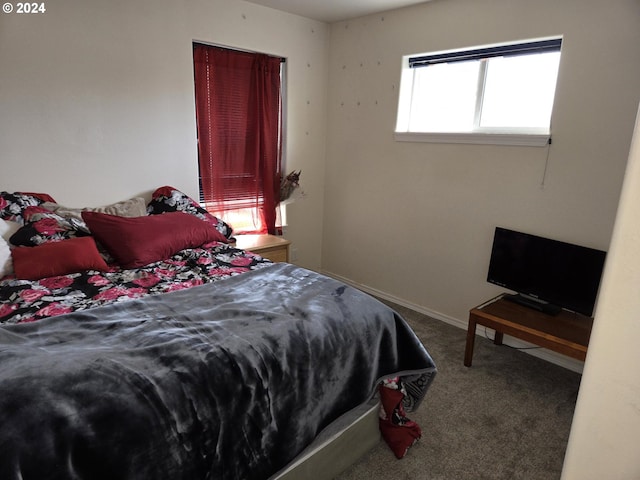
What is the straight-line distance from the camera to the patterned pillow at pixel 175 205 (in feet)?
9.30

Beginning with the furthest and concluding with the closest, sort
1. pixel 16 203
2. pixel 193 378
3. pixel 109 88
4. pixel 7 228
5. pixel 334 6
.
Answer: pixel 334 6, pixel 109 88, pixel 16 203, pixel 7 228, pixel 193 378

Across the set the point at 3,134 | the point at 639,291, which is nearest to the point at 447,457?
the point at 639,291

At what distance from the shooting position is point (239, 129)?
3.37 metres

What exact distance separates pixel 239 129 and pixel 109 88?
1.01 meters

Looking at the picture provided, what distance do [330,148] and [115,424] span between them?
323 centimetres

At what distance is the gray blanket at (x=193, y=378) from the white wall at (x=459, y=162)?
1428mm

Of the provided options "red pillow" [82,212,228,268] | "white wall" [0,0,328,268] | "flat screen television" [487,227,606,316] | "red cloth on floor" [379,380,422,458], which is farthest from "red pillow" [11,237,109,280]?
"flat screen television" [487,227,606,316]

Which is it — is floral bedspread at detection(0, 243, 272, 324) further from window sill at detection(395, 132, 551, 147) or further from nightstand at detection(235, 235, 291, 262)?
window sill at detection(395, 132, 551, 147)

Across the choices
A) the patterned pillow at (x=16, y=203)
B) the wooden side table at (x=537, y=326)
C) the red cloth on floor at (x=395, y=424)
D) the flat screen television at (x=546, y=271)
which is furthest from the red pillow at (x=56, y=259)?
the flat screen television at (x=546, y=271)

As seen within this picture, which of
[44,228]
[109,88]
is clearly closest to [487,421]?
[44,228]

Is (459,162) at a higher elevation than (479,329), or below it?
higher

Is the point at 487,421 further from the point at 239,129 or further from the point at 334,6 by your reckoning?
the point at 334,6

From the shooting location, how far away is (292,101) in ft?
11.8

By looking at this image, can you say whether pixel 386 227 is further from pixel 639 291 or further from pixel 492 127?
pixel 639 291
